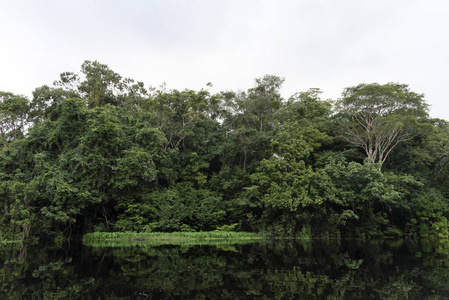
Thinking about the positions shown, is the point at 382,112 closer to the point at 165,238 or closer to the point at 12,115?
the point at 165,238

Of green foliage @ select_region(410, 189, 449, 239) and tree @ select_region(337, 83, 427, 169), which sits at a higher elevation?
tree @ select_region(337, 83, 427, 169)

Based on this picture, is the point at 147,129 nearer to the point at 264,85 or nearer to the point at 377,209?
the point at 264,85

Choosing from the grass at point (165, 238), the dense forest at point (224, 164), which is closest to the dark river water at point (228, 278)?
the grass at point (165, 238)

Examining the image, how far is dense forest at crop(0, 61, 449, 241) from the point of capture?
20.7 m

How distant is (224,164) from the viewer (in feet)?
86.5

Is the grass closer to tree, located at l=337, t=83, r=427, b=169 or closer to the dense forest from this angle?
the dense forest

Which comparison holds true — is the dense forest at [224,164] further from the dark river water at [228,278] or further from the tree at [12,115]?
the dark river water at [228,278]

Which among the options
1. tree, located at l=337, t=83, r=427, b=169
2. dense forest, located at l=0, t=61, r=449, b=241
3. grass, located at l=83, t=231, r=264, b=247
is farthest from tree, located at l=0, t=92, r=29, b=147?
tree, located at l=337, t=83, r=427, b=169

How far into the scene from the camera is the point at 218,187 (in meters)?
26.3

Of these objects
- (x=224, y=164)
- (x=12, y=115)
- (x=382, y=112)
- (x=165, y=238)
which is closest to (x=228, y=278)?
(x=165, y=238)

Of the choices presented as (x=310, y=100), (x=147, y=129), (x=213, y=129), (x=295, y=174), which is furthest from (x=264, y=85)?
(x=147, y=129)

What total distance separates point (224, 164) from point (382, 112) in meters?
12.9

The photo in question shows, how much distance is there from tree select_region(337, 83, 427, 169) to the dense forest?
0.10 metres

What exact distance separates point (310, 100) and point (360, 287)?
22.5m
